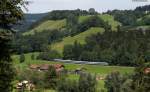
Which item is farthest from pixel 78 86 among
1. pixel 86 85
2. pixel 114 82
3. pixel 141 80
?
pixel 141 80

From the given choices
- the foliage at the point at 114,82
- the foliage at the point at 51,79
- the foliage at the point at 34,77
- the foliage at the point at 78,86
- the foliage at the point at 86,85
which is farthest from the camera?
the foliage at the point at 51,79

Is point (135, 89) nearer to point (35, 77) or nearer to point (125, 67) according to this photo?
point (35, 77)

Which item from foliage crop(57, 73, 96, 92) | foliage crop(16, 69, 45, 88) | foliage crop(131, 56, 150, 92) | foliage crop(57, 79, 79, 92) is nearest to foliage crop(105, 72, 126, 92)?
foliage crop(57, 73, 96, 92)

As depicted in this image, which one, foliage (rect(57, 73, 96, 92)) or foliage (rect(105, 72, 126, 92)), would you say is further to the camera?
foliage (rect(105, 72, 126, 92))

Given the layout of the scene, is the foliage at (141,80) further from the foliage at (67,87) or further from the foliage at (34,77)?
the foliage at (34,77)

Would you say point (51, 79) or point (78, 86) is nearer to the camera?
point (78, 86)

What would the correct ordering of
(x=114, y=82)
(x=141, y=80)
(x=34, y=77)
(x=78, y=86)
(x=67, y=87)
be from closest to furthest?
(x=141, y=80) → (x=67, y=87) → (x=78, y=86) → (x=114, y=82) → (x=34, y=77)

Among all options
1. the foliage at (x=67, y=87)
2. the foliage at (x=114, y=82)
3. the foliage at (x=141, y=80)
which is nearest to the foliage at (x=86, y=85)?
the foliage at (x=67, y=87)

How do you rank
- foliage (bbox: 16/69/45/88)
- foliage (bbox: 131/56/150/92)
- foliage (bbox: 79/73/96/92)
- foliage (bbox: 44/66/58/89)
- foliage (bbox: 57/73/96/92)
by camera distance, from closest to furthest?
foliage (bbox: 131/56/150/92), foliage (bbox: 57/73/96/92), foliage (bbox: 79/73/96/92), foliage (bbox: 16/69/45/88), foliage (bbox: 44/66/58/89)

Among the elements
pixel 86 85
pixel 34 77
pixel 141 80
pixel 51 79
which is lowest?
pixel 51 79

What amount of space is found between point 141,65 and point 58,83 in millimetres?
91460

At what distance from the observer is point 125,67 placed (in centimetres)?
19750

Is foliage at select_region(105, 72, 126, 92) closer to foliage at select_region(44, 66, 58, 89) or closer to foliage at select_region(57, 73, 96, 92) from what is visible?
foliage at select_region(57, 73, 96, 92)

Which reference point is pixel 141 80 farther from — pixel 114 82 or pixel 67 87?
pixel 114 82
